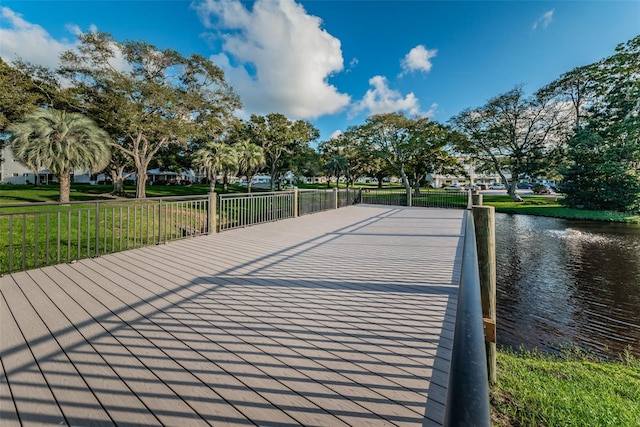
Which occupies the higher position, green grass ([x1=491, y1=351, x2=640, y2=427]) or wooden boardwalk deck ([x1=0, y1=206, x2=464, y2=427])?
wooden boardwalk deck ([x1=0, y1=206, x2=464, y2=427])

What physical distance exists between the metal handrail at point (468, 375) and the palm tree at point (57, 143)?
46.5 ft

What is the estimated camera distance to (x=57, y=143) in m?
11.5

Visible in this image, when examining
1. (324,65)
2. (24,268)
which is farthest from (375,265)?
(324,65)

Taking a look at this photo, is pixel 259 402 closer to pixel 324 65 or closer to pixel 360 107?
pixel 324 65

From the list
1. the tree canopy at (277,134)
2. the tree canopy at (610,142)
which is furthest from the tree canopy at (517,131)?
the tree canopy at (277,134)

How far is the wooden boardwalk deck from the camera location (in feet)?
5.44

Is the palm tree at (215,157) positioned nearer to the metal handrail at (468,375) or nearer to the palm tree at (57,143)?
the palm tree at (57,143)

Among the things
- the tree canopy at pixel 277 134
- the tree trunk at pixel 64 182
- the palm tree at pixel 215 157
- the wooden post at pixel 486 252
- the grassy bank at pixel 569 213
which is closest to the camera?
the wooden post at pixel 486 252

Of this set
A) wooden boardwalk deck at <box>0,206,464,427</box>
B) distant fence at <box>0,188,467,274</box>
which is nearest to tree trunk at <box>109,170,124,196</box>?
distant fence at <box>0,188,467,274</box>

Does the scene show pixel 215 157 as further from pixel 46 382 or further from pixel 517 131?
pixel 517 131

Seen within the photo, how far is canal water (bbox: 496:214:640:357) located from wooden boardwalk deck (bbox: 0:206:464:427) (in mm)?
2289

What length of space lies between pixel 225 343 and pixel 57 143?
45.1 ft

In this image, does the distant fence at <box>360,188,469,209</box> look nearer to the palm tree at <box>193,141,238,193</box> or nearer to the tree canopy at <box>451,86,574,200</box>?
the tree canopy at <box>451,86,574,200</box>

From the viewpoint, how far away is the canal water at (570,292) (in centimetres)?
469
